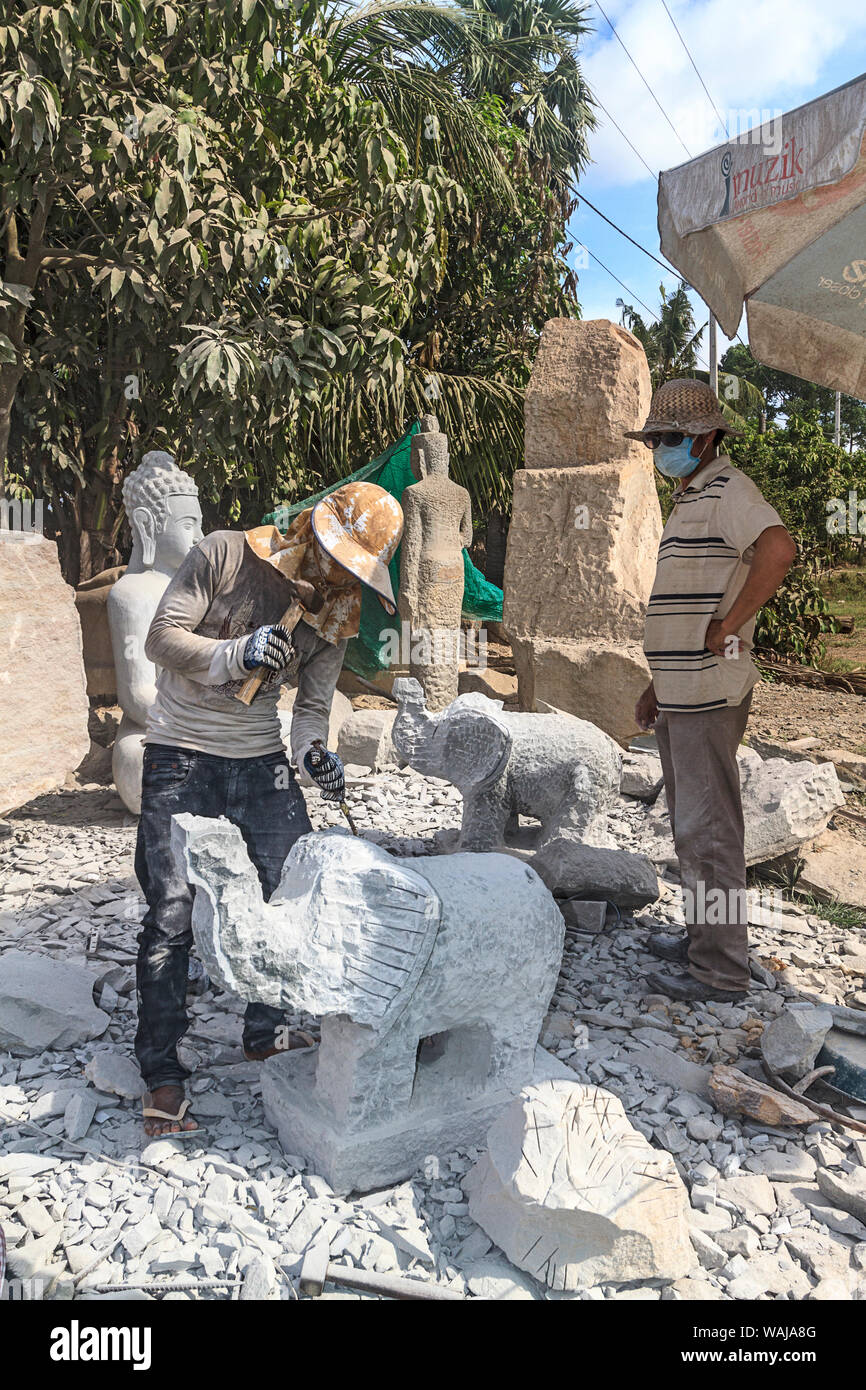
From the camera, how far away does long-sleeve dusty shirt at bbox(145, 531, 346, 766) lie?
2607 mm

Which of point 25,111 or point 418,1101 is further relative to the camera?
point 25,111

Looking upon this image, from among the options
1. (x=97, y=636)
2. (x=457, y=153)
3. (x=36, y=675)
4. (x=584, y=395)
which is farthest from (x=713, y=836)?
(x=457, y=153)

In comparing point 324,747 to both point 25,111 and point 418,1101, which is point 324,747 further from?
point 25,111

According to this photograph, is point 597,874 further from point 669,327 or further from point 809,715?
point 669,327

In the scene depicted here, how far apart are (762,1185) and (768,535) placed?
1947mm

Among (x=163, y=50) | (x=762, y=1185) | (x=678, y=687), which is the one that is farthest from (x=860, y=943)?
(x=163, y=50)

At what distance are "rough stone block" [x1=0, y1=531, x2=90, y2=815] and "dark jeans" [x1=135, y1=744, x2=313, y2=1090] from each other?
91.0 inches

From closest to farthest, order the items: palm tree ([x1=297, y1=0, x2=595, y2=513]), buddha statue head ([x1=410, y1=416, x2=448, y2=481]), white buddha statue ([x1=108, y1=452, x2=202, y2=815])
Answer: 1. white buddha statue ([x1=108, y1=452, x2=202, y2=815])
2. buddha statue head ([x1=410, y1=416, x2=448, y2=481])
3. palm tree ([x1=297, y1=0, x2=595, y2=513])

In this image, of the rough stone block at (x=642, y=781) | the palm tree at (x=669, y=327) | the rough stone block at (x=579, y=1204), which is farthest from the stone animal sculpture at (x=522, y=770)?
the palm tree at (x=669, y=327)

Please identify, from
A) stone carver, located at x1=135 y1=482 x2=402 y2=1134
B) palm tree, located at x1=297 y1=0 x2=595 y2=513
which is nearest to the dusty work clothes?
stone carver, located at x1=135 y1=482 x2=402 y2=1134

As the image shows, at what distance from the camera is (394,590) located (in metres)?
7.26

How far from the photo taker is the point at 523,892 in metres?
2.52

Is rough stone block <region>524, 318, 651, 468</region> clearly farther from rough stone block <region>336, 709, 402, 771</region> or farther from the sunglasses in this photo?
the sunglasses

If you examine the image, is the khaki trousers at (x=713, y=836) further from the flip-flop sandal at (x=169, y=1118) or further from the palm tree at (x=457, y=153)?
the palm tree at (x=457, y=153)
